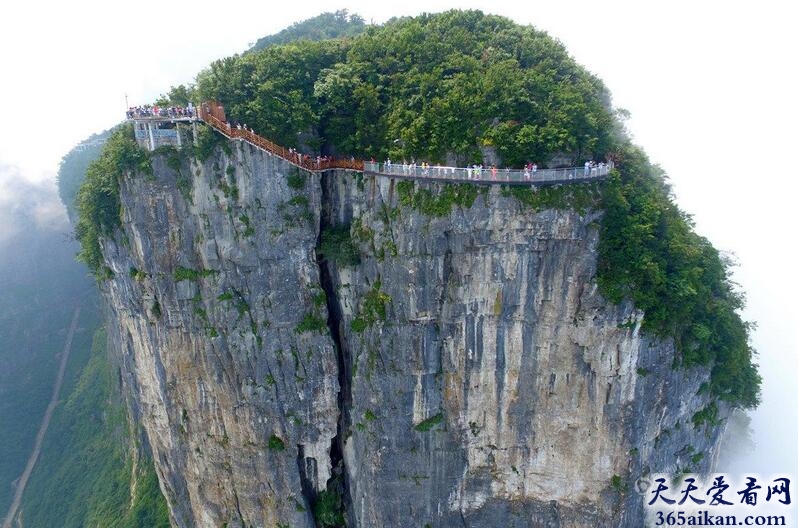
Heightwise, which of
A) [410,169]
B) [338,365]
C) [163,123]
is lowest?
[338,365]

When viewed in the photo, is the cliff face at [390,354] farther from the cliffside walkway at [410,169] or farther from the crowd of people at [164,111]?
the crowd of people at [164,111]

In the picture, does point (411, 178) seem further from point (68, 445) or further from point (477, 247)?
point (68, 445)

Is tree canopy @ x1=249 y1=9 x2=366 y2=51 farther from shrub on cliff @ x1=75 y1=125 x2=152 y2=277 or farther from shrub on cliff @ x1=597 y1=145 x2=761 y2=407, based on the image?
shrub on cliff @ x1=597 y1=145 x2=761 y2=407

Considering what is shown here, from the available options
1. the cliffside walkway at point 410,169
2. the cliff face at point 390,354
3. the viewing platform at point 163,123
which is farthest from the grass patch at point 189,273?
the cliffside walkway at point 410,169

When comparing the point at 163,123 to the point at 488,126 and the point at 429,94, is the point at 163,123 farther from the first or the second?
the point at 488,126

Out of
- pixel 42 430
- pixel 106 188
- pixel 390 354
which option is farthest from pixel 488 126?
pixel 42 430

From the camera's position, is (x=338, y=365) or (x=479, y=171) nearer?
(x=479, y=171)
